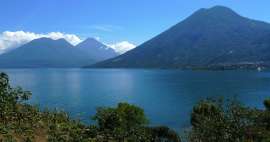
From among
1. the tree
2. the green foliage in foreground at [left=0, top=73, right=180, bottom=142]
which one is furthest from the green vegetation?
the tree

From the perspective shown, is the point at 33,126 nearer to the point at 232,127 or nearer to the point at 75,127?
the point at 75,127

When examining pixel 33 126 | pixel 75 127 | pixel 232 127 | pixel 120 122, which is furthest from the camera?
pixel 120 122

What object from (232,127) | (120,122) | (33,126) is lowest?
(120,122)

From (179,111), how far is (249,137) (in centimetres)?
9314

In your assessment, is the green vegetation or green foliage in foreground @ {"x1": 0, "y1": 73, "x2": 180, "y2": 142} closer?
green foliage in foreground @ {"x1": 0, "y1": 73, "x2": 180, "y2": 142}

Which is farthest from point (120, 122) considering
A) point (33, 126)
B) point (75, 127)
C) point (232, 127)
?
point (232, 127)

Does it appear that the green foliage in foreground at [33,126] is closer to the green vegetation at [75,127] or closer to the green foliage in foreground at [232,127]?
the green vegetation at [75,127]

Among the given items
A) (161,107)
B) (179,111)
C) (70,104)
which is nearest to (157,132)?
(179,111)

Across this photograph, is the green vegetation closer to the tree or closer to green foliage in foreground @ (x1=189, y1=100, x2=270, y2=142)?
green foliage in foreground @ (x1=189, y1=100, x2=270, y2=142)

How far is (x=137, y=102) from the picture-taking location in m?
143

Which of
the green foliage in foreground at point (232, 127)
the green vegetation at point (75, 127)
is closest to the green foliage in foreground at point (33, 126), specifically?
the green vegetation at point (75, 127)

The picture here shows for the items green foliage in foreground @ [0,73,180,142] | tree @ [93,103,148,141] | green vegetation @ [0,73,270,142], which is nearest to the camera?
green foliage in foreground @ [0,73,180,142]

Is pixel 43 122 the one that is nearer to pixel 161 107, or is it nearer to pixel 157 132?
pixel 157 132

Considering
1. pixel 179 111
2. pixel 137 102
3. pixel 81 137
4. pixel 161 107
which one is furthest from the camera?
pixel 137 102
